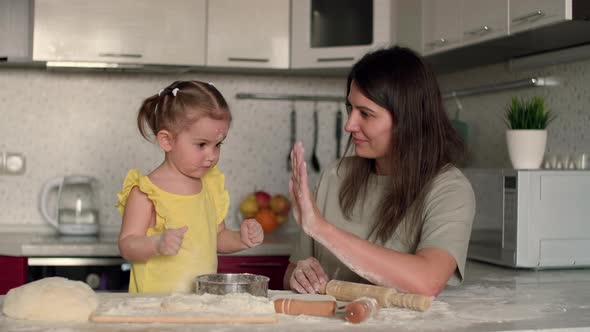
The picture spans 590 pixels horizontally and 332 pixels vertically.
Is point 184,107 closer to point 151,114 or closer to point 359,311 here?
point 151,114

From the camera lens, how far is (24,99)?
11.4ft

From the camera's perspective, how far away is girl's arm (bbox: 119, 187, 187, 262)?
1702 millimetres

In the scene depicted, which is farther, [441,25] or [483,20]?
[441,25]

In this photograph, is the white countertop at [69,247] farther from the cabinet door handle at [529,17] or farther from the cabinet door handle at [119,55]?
the cabinet door handle at [529,17]

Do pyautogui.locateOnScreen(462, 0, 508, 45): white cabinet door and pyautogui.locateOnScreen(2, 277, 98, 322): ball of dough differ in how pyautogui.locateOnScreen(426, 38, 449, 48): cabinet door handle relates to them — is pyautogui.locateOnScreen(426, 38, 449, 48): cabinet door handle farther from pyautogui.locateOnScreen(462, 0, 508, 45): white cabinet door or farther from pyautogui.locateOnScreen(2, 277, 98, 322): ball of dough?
pyautogui.locateOnScreen(2, 277, 98, 322): ball of dough

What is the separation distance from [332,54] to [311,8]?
0.22 metres

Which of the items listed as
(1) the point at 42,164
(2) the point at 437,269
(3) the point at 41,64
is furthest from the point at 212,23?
(2) the point at 437,269

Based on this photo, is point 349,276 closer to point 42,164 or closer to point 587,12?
point 587,12

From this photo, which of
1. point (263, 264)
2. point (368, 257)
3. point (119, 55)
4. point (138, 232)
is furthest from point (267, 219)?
point (368, 257)

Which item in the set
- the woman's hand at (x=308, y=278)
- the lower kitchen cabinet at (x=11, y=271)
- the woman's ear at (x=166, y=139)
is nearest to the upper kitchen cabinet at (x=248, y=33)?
the lower kitchen cabinet at (x=11, y=271)

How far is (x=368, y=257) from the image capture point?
1621mm

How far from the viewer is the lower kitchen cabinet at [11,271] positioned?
9.56 ft

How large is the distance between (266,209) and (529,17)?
Result: 5.28ft

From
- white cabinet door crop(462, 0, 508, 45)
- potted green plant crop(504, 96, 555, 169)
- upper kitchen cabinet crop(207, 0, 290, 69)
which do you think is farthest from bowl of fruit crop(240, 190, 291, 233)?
potted green plant crop(504, 96, 555, 169)
